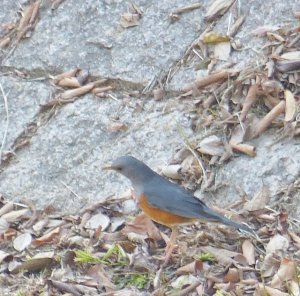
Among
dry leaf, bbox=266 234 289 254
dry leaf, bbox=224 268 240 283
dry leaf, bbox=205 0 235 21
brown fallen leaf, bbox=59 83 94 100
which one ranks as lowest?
dry leaf, bbox=266 234 289 254

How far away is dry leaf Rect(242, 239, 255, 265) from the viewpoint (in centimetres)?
587

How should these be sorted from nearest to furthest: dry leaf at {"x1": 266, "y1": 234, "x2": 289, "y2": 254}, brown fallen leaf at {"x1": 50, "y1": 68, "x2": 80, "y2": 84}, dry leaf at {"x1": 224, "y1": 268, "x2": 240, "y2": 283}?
dry leaf at {"x1": 224, "y1": 268, "x2": 240, "y2": 283} < dry leaf at {"x1": 266, "y1": 234, "x2": 289, "y2": 254} < brown fallen leaf at {"x1": 50, "y1": 68, "x2": 80, "y2": 84}

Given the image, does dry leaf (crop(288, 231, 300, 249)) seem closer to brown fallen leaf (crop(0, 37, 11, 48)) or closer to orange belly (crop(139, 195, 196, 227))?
orange belly (crop(139, 195, 196, 227))

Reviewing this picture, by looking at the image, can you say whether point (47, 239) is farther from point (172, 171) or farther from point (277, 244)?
point (277, 244)

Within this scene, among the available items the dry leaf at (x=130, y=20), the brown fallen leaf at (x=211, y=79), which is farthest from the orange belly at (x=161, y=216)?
the dry leaf at (x=130, y=20)

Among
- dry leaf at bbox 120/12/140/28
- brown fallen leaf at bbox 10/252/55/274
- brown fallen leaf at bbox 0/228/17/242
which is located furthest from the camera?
dry leaf at bbox 120/12/140/28

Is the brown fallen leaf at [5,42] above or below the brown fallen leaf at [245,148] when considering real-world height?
above

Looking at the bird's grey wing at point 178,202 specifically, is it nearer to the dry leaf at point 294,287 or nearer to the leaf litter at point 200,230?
the leaf litter at point 200,230

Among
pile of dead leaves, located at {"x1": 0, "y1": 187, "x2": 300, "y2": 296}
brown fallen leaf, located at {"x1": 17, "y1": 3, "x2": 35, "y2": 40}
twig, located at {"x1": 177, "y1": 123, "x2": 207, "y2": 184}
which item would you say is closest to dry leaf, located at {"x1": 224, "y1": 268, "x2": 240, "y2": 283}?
pile of dead leaves, located at {"x1": 0, "y1": 187, "x2": 300, "y2": 296}

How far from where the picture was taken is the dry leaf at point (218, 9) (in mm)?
7445

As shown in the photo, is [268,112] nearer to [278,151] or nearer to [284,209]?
[278,151]

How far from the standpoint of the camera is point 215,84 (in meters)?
7.02

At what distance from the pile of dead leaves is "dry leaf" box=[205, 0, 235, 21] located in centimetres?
167

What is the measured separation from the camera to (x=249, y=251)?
235 inches
